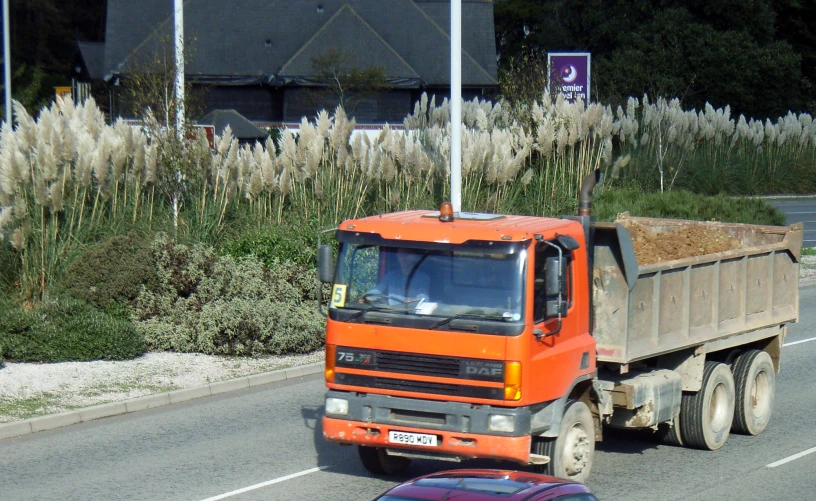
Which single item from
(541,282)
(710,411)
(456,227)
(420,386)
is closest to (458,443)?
(420,386)

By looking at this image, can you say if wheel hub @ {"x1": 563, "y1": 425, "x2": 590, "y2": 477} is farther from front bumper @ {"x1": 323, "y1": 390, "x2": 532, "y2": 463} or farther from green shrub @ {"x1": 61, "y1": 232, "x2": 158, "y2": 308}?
green shrub @ {"x1": 61, "y1": 232, "x2": 158, "y2": 308}

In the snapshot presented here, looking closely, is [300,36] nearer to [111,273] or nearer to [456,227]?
[111,273]

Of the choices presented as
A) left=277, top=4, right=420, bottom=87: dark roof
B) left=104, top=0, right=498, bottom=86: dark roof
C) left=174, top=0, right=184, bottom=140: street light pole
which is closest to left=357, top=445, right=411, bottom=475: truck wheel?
left=174, top=0, right=184, bottom=140: street light pole

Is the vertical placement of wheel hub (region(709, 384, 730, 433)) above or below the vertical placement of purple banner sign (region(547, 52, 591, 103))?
below

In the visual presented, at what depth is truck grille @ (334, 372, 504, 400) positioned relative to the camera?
27.4ft

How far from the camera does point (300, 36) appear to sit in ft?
187

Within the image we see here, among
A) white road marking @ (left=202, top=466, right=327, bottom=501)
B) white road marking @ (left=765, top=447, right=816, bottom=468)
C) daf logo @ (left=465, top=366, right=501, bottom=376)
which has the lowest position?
white road marking @ (left=765, top=447, right=816, bottom=468)

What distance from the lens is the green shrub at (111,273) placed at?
16.0 metres

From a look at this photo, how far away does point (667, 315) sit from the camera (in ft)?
33.2

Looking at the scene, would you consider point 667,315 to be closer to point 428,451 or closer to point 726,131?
point 428,451

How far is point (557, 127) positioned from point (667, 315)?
1315 cm

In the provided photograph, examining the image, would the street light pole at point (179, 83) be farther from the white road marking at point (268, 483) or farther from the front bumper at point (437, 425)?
the front bumper at point (437, 425)

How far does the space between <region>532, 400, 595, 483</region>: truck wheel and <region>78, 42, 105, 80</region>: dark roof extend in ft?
165

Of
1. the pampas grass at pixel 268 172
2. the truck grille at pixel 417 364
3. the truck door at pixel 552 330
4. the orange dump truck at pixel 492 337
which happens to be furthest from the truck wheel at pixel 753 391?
the pampas grass at pixel 268 172
